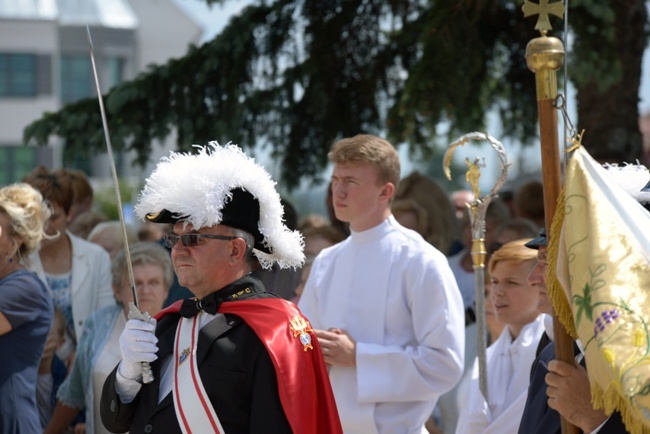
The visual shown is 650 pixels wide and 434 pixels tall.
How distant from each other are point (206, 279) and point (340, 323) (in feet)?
5.32

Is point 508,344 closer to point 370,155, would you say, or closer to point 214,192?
point 370,155

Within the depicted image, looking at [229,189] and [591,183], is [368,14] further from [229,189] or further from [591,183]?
[591,183]

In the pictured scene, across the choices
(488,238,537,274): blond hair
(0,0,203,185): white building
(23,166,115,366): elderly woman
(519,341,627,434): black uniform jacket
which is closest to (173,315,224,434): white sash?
(519,341,627,434): black uniform jacket

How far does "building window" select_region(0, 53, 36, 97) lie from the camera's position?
38969 mm

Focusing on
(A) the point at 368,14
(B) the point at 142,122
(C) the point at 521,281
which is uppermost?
(A) the point at 368,14

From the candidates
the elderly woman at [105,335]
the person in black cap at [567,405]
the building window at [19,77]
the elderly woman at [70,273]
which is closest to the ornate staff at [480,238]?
the person in black cap at [567,405]

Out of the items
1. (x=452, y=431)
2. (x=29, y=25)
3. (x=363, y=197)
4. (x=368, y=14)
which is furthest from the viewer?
(x=29, y=25)

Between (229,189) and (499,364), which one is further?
(499,364)

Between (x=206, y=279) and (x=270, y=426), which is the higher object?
(x=206, y=279)

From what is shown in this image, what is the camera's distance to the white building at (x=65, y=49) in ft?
113

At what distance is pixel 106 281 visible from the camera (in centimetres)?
726

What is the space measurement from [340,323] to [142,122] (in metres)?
3.92

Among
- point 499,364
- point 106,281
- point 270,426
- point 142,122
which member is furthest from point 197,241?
point 142,122

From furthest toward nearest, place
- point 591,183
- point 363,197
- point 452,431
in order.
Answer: point 452,431 < point 363,197 < point 591,183
